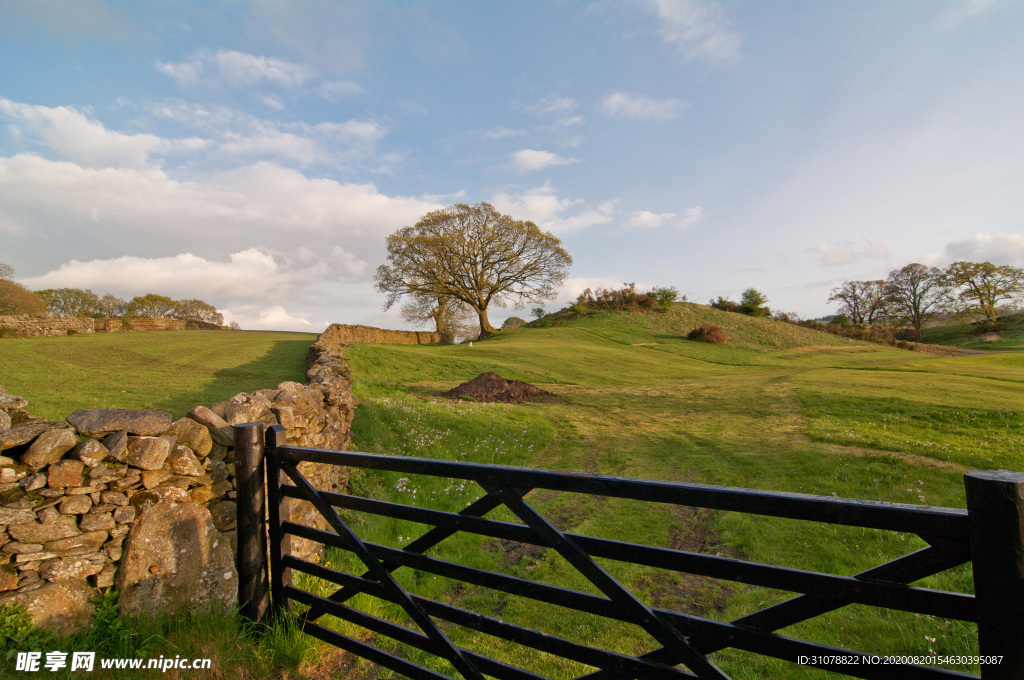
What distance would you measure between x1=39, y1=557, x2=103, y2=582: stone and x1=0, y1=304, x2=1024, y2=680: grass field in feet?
5.42

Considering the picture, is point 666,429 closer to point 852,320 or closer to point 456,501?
point 456,501

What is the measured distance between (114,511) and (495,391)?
42.4 feet

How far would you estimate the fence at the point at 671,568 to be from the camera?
1.58 metres

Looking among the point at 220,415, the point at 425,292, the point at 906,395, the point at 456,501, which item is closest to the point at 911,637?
the point at 456,501

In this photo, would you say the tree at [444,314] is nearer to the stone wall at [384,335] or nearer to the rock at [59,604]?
the stone wall at [384,335]

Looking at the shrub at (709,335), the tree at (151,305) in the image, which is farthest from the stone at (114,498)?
the tree at (151,305)

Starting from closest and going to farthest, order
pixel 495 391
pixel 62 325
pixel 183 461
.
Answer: pixel 183 461
pixel 495 391
pixel 62 325

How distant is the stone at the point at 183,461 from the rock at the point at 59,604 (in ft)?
2.98

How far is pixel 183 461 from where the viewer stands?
12.5 ft

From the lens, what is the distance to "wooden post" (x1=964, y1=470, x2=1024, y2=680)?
1.53 metres

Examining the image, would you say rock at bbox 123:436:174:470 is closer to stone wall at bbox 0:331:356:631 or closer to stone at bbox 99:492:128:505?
stone wall at bbox 0:331:356:631

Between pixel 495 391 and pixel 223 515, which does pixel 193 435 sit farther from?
pixel 495 391

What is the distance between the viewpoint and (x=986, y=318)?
50844mm

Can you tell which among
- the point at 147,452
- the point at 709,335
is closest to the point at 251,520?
the point at 147,452
